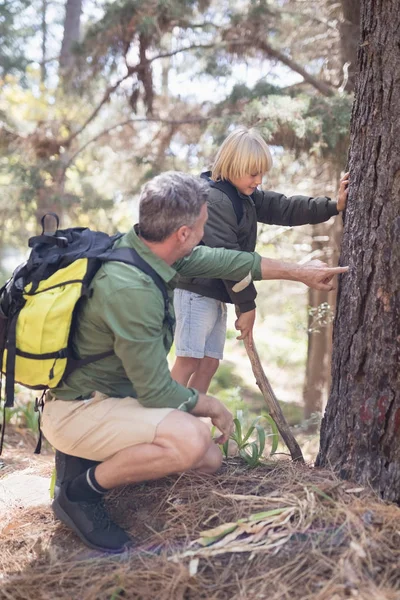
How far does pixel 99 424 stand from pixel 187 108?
5912 millimetres

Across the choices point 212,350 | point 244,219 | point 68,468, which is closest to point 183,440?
point 68,468

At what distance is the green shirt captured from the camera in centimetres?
249

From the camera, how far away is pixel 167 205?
259 cm

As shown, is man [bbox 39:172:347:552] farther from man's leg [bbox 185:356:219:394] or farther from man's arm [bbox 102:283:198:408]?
man's leg [bbox 185:356:219:394]

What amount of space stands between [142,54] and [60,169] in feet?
6.07

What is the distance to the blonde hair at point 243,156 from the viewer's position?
11.1 feet

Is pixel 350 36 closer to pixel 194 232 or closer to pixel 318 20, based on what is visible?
pixel 318 20

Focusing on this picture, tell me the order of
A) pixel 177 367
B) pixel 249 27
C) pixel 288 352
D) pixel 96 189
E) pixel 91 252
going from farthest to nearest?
pixel 288 352 → pixel 96 189 → pixel 249 27 → pixel 177 367 → pixel 91 252

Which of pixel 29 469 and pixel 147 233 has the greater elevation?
pixel 147 233

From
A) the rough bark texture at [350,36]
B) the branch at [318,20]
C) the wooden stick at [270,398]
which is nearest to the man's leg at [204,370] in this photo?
the wooden stick at [270,398]

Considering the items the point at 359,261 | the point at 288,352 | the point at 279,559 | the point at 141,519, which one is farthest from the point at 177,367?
the point at 288,352

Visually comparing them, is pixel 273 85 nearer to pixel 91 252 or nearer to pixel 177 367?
pixel 177 367

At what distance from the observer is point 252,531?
2.47 metres

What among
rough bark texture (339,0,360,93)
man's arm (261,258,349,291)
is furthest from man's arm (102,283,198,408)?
rough bark texture (339,0,360,93)
